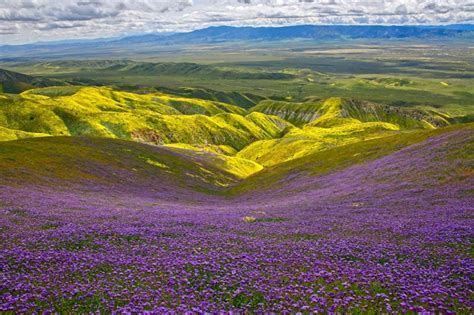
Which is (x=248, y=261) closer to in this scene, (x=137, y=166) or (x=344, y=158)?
(x=137, y=166)

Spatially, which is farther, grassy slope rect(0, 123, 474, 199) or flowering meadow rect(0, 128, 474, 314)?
grassy slope rect(0, 123, 474, 199)

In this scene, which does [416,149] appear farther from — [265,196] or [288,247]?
[288,247]

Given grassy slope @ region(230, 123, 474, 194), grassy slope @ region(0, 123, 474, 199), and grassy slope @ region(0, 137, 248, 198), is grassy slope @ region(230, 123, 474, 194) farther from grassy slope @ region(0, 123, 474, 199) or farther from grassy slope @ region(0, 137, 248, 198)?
grassy slope @ region(0, 137, 248, 198)

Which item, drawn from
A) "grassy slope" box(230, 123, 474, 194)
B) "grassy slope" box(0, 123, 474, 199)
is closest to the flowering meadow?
"grassy slope" box(0, 123, 474, 199)

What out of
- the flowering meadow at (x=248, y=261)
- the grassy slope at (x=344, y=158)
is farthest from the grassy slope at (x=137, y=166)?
the flowering meadow at (x=248, y=261)

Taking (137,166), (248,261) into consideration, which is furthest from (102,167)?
(248,261)

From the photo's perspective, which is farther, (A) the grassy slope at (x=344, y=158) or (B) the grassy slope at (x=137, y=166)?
(A) the grassy slope at (x=344, y=158)

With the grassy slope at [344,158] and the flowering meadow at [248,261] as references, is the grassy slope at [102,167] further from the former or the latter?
the flowering meadow at [248,261]

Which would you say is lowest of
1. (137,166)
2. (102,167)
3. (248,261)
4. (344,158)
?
(344,158)

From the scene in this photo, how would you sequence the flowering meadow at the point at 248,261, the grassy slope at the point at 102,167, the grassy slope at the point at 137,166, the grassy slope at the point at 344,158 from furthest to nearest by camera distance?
1. the grassy slope at the point at 344,158
2. the grassy slope at the point at 137,166
3. the grassy slope at the point at 102,167
4. the flowering meadow at the point at 248,261

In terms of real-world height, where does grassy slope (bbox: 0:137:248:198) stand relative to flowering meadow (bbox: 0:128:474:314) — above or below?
below

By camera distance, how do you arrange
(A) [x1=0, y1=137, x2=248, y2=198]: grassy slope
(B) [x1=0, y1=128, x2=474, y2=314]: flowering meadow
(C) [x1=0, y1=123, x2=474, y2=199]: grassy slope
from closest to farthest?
(B) [x1=0, y1=128, x2=474, y2=314]: flowering meadow, (A) [x1=0, y1=137, x2=248, y2=198]: grassy slope, (C) [x1=0, y1=123, x2=474, y2=199]: grassy slope

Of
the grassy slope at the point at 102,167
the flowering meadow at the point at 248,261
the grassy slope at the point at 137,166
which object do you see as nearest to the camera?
the flowering meadow at the point at 248,261

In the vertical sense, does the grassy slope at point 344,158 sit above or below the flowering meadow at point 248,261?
below
